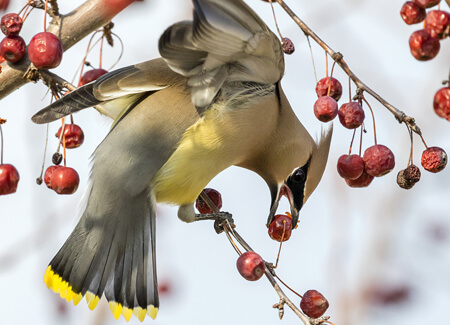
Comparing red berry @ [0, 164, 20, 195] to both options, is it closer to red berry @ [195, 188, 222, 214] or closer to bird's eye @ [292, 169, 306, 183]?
red berry @ [195, 188, 222, 214]

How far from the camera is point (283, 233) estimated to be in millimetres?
3555

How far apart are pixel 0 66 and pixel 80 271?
1099 millimetres

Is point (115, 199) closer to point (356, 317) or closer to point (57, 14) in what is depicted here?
point (57, 14)

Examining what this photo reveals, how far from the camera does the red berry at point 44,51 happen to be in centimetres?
308

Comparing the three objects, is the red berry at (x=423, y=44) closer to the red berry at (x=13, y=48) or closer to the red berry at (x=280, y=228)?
the red berry at (x=280, y=228)

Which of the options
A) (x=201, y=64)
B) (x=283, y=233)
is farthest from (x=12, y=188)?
(x=283, y=233)

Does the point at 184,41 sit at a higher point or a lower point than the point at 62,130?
lower

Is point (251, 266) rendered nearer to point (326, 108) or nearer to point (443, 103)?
point (326, 108)

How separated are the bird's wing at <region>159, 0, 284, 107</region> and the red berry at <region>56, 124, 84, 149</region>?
0.59m

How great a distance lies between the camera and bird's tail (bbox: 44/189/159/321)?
12.1ft

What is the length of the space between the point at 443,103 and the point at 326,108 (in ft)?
2.17

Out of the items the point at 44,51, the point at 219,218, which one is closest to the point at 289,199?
the point at 219,218

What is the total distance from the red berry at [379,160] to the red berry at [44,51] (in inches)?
55.0

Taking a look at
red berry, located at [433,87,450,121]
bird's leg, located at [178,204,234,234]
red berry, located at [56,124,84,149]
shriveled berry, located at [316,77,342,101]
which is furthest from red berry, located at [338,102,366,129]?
red berry, located at [56,124,84,149]
